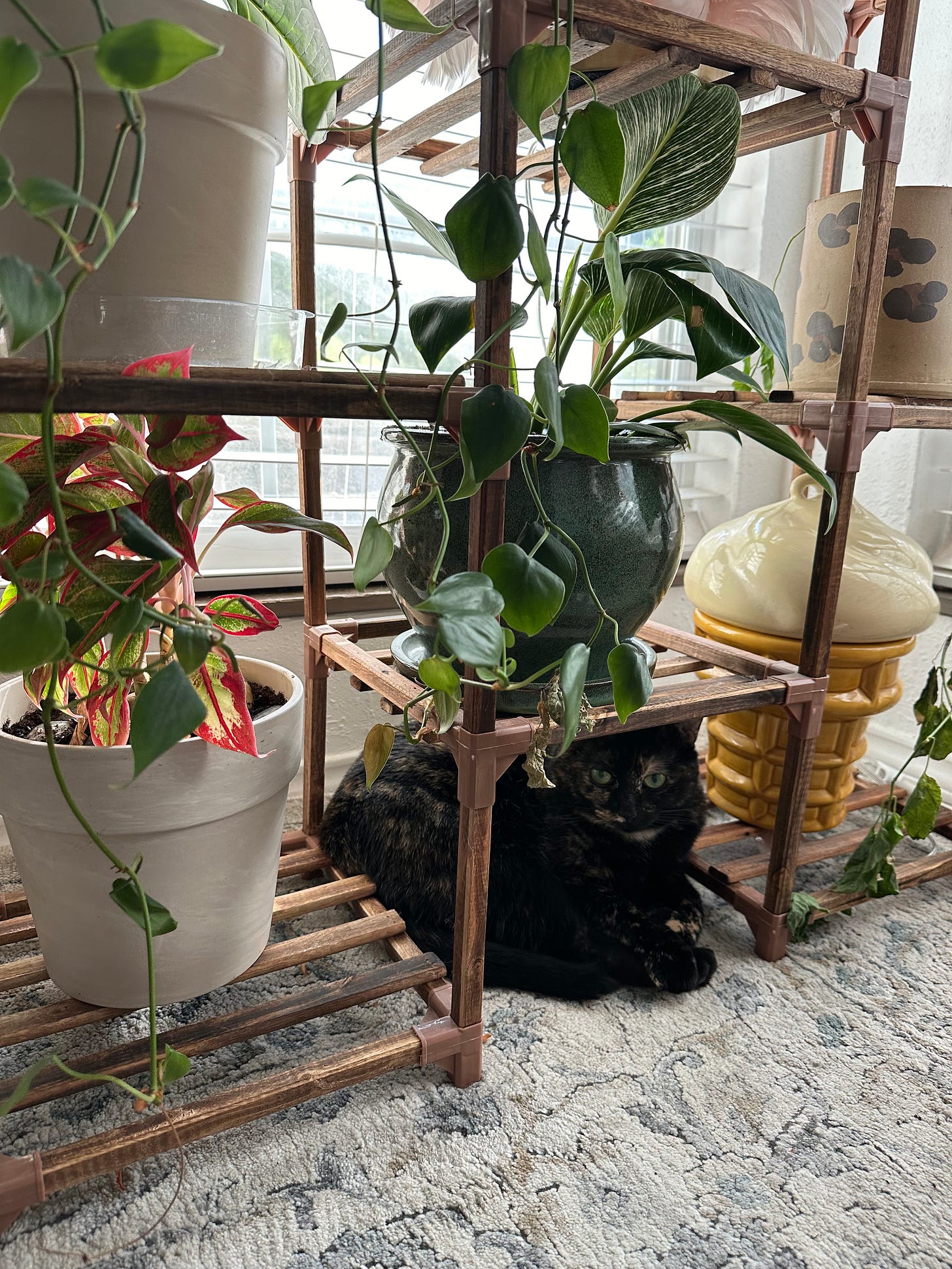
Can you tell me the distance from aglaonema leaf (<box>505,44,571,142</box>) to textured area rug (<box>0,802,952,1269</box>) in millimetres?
772

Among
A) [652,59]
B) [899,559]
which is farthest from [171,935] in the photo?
[899,559]

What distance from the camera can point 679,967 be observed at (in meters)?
0.95

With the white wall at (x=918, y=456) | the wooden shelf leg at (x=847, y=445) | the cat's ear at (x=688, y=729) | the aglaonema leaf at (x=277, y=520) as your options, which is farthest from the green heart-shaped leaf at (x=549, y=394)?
the white wall at (x=918, y=456)

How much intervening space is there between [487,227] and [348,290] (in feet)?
2.74

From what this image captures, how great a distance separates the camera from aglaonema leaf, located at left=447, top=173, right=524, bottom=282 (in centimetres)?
57

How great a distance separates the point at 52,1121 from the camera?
2.49 feet

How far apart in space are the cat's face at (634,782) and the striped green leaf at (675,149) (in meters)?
0.52

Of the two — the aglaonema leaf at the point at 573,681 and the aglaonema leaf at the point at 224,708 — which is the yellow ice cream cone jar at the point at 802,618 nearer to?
the aglaonema leaf at the point at 573,681

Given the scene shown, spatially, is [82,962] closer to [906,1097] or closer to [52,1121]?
[52,1121]

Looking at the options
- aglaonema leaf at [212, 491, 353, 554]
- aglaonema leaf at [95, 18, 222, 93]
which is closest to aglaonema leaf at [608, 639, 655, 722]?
aglaonema leaf at [212, 491, 353, 554]

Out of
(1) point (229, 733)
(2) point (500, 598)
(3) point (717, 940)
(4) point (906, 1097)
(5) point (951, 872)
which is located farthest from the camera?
(5) point (951, 872)

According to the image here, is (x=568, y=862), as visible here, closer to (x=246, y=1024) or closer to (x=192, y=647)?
(x=246, y=1024)

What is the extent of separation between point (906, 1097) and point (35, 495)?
907mm

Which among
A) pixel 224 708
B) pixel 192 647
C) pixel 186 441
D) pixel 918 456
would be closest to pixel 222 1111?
pixel 224 708
